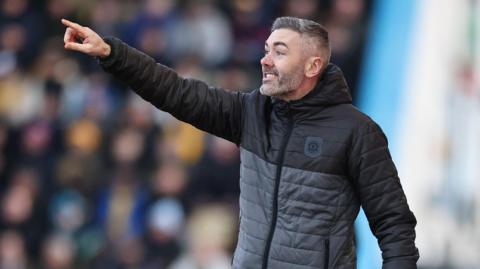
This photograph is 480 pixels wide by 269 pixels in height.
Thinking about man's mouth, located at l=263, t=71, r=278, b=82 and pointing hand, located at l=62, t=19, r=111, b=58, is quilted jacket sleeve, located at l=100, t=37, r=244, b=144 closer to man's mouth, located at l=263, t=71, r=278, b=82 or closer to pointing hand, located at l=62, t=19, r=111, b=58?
pointing hand, located at l=62, t=19, r=111, b=58

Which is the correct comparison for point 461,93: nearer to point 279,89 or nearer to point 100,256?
point 100,256

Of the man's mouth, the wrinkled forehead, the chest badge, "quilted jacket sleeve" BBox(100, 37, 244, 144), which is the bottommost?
the chest badge

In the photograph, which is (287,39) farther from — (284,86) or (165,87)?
(165,87)

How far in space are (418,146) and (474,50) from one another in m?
0.87

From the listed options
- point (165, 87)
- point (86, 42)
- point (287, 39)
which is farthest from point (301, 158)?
point (86, 42)

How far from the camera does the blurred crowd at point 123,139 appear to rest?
8.93 metres

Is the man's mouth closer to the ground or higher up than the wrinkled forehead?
closer to the ground

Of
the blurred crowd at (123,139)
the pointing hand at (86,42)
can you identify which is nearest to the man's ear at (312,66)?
the pointing hand at (86,42)

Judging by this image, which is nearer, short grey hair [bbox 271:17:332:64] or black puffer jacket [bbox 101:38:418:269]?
black puffer jacket [bbox 101:38:418:269]

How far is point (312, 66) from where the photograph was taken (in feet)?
14.0

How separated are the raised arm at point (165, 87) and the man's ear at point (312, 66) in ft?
0.96

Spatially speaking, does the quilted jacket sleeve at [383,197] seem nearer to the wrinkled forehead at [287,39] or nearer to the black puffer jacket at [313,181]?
the black puffer jacket at [313,181]

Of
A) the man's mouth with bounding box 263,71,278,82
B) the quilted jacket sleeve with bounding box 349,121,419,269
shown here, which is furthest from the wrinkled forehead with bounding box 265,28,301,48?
the quilted jacket sleeve with bounding box 349,121,419,269

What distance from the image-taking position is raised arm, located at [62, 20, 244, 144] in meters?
4.10
